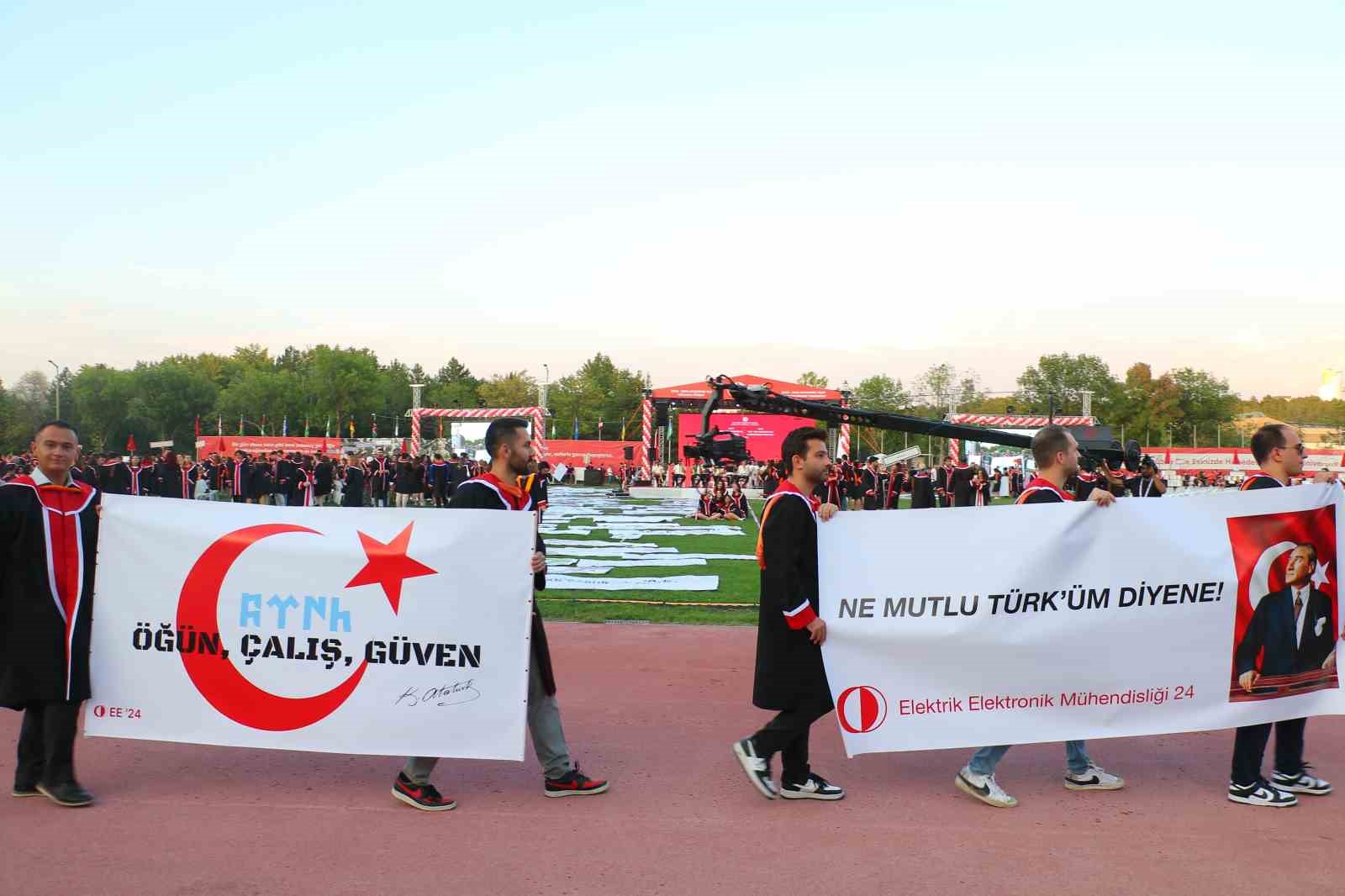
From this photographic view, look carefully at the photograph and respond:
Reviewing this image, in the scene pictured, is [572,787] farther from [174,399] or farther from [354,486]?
[174,399]

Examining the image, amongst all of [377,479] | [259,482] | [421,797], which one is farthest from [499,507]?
[377,479]

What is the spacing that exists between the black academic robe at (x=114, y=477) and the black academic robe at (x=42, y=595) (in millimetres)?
19375

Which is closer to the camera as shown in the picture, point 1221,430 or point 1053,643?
point 1053,643

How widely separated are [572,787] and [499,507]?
1.45 m

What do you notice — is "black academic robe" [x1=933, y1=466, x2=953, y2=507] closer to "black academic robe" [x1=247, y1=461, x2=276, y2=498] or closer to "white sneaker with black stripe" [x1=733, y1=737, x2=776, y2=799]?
"black academic robe" [x1=247, y1=461, x2=276, y2=498]

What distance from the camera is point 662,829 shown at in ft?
14.9

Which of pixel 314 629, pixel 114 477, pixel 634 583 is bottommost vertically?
pixel 634 583

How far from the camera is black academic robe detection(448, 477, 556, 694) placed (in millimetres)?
4945

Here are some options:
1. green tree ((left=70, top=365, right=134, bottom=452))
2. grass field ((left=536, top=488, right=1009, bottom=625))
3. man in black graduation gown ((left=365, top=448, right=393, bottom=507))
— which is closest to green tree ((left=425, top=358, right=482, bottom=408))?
green tree ((left=70, top=365, right=134, bottom=452))

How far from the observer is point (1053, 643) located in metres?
5.09

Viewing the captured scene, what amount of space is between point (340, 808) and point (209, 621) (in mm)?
1167

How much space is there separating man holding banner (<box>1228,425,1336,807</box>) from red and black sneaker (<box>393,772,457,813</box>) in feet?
12.8

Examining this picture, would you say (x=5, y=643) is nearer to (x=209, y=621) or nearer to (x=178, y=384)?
(x=209, y=621)

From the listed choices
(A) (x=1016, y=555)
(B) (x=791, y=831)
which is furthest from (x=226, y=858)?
(A) (x=1016, y=555)
